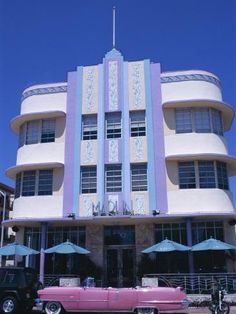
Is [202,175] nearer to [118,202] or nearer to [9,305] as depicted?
[118,202]

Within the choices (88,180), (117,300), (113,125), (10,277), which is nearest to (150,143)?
(113,125)

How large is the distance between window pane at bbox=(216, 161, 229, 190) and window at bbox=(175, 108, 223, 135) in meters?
1.99

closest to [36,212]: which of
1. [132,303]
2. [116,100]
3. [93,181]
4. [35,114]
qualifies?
[93,181]

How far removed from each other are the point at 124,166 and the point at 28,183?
19.4 ft

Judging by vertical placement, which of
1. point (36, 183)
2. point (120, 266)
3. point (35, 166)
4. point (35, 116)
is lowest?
point (120, 266)

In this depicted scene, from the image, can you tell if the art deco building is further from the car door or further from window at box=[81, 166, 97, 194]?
the car door

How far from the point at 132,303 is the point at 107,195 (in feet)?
30.3

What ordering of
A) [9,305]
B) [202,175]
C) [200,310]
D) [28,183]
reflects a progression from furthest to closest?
1. [28,183]
2. [202,175]
3. [200,310]
4. [9,305]

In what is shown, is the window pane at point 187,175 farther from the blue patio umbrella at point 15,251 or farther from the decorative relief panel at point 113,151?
the blue patio umbrella at point 15,251

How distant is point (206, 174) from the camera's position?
23.6 meters

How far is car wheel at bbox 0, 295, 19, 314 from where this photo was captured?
16.6 metres

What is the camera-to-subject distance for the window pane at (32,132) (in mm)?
26078

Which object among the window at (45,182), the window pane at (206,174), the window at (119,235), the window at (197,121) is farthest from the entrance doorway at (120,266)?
the window at (197,121)

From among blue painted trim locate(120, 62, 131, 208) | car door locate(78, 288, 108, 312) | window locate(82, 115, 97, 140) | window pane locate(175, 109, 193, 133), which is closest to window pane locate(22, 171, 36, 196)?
window locate(82, 115, 97, 140)
